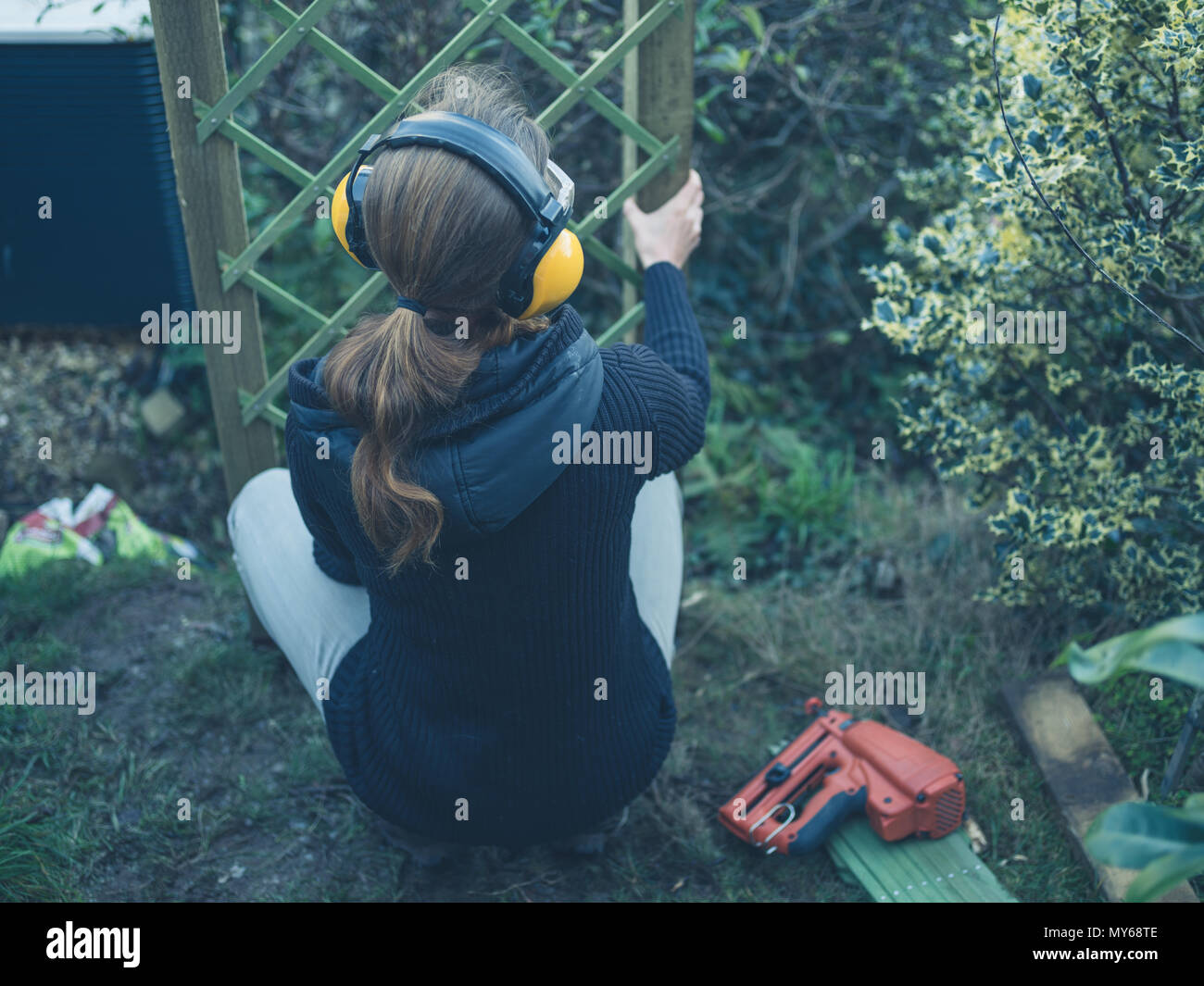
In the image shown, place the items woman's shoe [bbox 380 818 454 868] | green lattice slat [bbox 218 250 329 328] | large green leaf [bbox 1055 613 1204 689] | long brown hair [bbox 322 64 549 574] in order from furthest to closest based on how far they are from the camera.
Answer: green lattice slat [bbox 218 250 329 328]
woman's shoe [bbox 380 818 454 868]
long brown hair [bbox 322 64 549 574]
large green leaf [bbox 1055 613 1204 689]

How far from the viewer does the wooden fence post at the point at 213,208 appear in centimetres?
204

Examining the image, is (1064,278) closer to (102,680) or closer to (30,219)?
(102,680)

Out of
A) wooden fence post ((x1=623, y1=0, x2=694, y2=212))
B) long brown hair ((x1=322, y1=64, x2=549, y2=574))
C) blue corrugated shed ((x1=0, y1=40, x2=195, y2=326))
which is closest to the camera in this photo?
long brown hair ((x1=322, y1=64, x2=549, y2=574))

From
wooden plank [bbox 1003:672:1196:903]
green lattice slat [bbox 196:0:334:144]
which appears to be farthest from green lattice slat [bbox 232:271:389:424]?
wooden plank [bbox 1003:672:1196:903]

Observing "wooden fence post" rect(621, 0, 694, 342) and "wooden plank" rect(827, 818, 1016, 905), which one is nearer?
"wooden plank" rect(827, 818, 1016, 905)

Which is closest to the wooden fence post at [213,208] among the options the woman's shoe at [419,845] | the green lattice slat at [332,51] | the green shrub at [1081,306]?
the green lattice slat at [332,51]

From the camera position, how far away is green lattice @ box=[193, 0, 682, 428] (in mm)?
2021

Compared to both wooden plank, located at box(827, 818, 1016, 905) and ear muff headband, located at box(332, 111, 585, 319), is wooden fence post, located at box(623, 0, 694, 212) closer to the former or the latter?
ear muff headband, located at box(332, 111, 585, 319)

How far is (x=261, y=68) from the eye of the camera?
6.67 ft

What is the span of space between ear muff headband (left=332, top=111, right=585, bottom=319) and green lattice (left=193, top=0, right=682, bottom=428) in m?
0.64

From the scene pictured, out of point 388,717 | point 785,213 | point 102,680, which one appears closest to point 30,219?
point 102,680

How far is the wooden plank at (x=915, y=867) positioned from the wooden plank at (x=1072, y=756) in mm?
227

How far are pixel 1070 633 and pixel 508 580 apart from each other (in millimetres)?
1789
